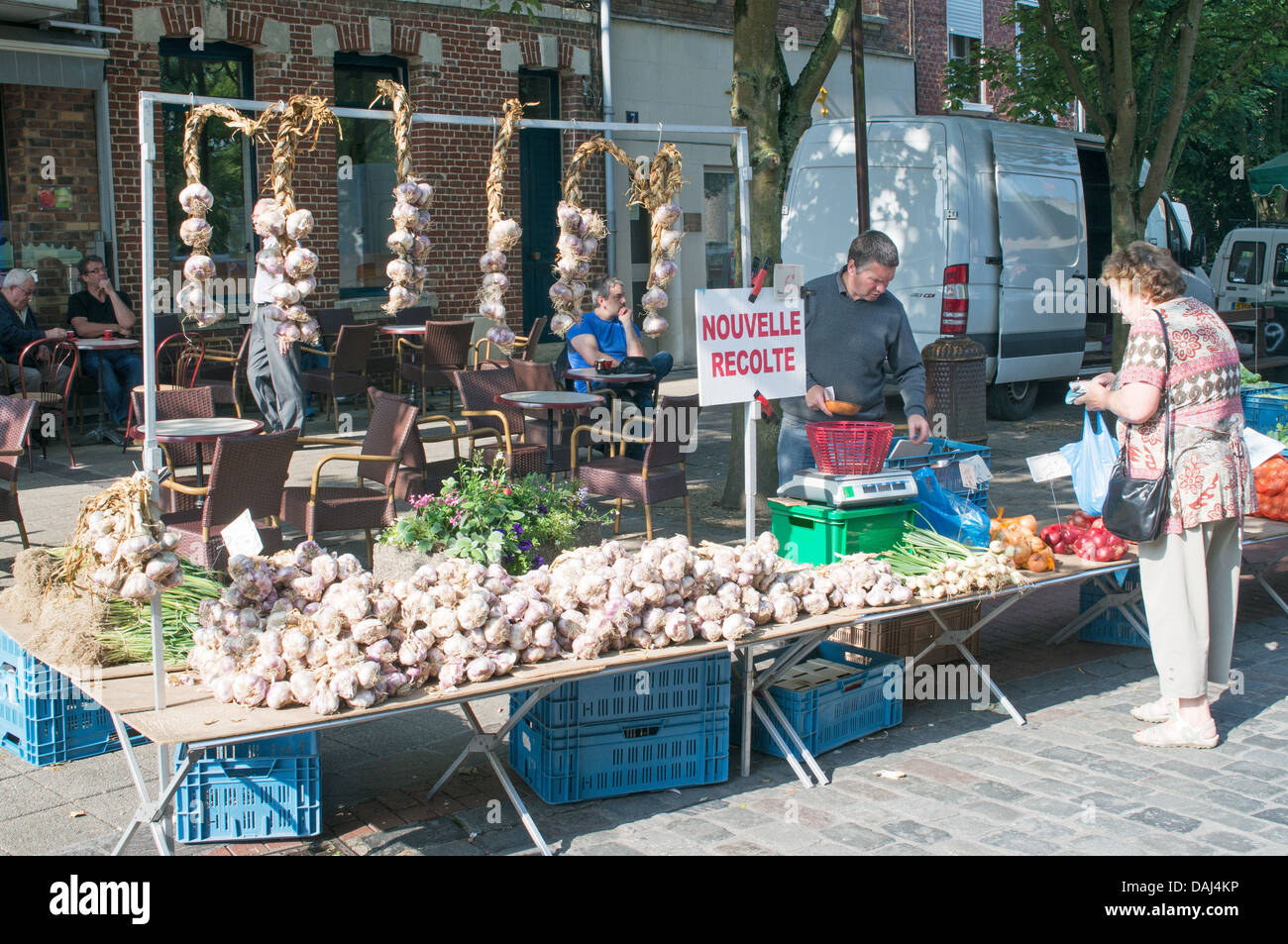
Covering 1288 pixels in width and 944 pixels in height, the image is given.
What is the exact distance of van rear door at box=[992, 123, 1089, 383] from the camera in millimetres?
13750

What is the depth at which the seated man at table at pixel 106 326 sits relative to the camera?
12.2 m

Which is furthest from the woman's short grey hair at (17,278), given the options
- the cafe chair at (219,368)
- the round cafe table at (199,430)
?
the round cafe table at (199,430)

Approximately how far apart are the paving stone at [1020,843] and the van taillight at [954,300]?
9412 millimetres

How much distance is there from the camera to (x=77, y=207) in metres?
12.9

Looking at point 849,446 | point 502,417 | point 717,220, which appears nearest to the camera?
point 849,446

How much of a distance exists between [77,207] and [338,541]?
Answer: 6090 millimetres

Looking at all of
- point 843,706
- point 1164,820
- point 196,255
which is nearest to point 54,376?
point 196,255

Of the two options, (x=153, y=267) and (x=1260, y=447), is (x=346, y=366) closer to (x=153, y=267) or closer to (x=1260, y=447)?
(x=153, y=267)

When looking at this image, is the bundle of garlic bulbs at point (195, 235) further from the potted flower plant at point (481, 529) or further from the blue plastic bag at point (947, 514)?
the blue plastic bag at point (947, 514)

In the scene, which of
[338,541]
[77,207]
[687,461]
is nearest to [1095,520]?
[338,541]

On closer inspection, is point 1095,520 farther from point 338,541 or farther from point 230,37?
point 230,37

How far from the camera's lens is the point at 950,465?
6.31m

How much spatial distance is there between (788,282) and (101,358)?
8.15 m

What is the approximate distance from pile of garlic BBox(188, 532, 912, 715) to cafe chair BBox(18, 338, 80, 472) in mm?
7228
